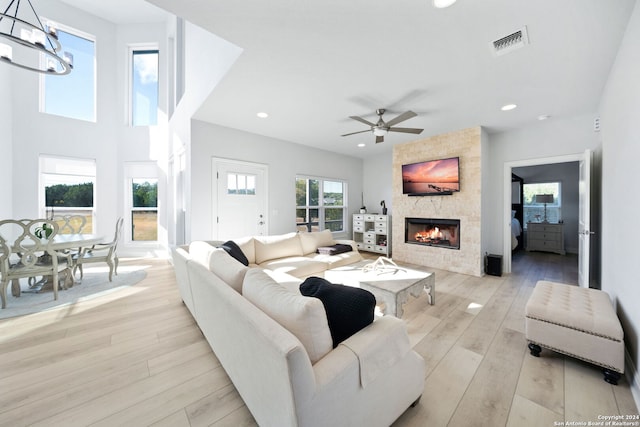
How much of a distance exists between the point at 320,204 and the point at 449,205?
9.88 feet

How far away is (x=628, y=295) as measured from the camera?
1.86m

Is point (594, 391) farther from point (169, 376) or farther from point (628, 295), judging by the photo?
point (169, 376)

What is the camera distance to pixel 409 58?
7.66ft

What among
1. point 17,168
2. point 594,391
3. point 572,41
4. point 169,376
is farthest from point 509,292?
point 17,168

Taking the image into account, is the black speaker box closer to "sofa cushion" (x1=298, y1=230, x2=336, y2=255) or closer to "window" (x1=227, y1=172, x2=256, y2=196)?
"sofa cushion" (x1=298, y1=230, x2=336, y2=255)

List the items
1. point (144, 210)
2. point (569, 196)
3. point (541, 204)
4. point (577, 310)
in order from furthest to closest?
1. point (541, 204)
2. point (569, 196)
3. point (144, 210)
4. point (577, 310)

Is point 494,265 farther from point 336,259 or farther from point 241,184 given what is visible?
point 241,184

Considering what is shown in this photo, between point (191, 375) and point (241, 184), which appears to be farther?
point (241, 184)

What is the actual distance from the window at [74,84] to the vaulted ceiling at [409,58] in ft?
12.5

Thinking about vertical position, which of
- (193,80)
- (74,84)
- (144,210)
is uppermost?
(74,84)

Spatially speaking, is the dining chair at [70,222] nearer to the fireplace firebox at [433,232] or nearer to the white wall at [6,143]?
the white wall at [6,143]

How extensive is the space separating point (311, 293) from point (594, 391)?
206 cm

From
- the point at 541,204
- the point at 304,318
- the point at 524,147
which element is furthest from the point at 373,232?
the point at 304,318

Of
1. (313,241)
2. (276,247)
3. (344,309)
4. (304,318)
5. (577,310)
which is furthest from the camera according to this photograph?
(313,241)
